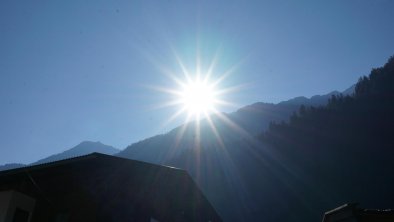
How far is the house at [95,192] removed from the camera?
33.7ft

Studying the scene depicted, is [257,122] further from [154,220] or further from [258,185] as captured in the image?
[154,220]

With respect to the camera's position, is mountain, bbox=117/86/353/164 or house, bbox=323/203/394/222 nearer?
house, bbox=323/203/394/222

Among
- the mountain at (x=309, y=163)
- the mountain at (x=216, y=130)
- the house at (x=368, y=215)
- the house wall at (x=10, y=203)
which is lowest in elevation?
the house at (x=368, y=215)

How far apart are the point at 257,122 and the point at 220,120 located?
1596 cm

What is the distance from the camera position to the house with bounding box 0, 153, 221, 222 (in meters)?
10.3

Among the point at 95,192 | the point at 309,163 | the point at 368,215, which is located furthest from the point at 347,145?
the point at 95,192

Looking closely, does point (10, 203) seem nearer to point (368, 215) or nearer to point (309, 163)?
point (368, 215)

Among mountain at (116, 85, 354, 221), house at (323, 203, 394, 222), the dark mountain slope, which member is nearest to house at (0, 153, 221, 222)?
house at (323, 203, 394, 222)

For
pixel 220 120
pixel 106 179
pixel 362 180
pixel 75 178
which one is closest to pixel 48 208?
pixel 75 178

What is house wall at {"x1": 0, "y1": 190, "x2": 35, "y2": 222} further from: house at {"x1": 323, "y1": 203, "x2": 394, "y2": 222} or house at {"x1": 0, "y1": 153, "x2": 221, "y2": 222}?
house at {"x1": 323, "y1": 203, "x2": 394, "y2": 222}

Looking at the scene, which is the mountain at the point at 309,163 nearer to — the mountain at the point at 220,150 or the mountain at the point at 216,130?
the mountain at the point at 220,150

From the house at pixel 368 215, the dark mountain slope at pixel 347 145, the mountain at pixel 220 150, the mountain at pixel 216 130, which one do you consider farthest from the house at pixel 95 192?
the mountain at pixel 216 130

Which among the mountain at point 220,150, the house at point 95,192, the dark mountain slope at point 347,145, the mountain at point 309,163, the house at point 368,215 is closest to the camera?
the house at point 95,192

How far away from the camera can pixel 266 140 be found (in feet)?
296
